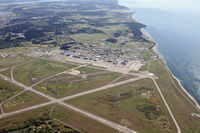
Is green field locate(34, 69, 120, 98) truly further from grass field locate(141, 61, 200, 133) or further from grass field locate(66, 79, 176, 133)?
grass field locate(141, 61, 200, 133)

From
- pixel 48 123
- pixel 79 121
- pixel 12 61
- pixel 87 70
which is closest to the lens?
pixel 48 123

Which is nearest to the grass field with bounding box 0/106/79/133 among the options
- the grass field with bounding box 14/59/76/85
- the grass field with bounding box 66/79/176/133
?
the grass field with bounding box 66/79/176/133

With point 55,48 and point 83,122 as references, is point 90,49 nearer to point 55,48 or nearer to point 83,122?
point 55,48

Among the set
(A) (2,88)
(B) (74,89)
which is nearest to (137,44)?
(B) (74,89)

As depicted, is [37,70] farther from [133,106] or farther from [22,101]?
[133,106]

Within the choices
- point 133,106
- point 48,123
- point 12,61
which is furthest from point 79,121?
point 12,61
